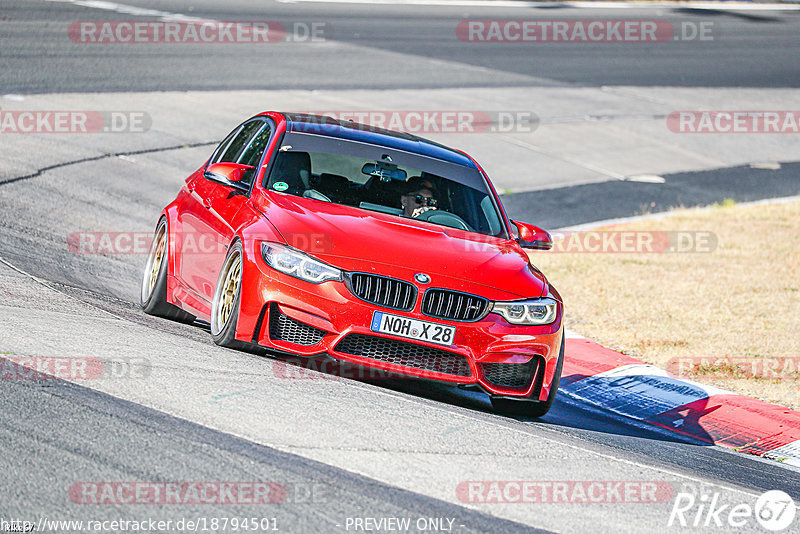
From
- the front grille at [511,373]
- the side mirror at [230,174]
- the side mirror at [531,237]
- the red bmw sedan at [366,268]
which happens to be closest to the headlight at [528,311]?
the red bmw sedan at [366,268]

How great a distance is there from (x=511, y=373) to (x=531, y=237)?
1616 millimetres

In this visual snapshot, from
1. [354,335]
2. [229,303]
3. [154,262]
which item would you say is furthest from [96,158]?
[354,335]

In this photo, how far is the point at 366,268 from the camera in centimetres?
674

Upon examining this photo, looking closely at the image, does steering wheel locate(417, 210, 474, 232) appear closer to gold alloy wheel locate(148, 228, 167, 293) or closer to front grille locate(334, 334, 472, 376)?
front grille locate(334, 334, 472, 376)

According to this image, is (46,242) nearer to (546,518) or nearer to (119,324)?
(119,324)

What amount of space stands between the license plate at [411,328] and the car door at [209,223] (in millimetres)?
1340

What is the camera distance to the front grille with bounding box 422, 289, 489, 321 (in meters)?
6.75

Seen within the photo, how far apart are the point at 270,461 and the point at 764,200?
1539 cm

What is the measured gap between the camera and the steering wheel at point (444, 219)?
7.97 metres
